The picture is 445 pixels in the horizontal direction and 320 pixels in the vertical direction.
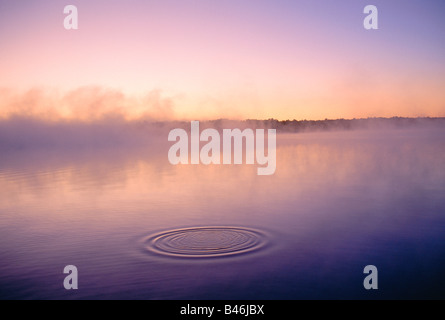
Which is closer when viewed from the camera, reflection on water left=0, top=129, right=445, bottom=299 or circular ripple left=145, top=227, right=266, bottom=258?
reflection on water left=0, top=129, right=445, bottom=299

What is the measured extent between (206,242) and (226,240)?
3.80 ft

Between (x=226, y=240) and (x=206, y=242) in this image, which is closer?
(x=206, y=242)

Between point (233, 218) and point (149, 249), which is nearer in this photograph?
point (149, 249)

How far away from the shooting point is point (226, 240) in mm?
21859

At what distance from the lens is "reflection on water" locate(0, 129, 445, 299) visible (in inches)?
626

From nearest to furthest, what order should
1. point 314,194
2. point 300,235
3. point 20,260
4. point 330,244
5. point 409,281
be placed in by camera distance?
point 409,281
point 20,260
point 330,244
point 300,235
point 314,194

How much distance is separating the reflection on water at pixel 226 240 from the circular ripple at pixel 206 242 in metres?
Result: 0.06

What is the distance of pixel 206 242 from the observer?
21.3m

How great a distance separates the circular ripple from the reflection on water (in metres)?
0.06

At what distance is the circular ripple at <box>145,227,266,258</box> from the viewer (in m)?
19.6

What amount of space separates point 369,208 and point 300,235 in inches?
412
